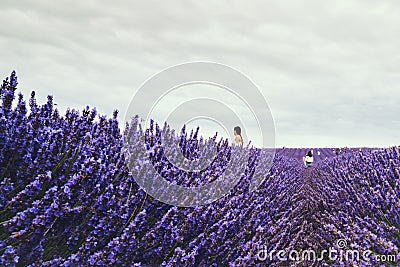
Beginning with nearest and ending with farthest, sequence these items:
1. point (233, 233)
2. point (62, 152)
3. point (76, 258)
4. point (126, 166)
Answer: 1. point (76, 258)
2. point (62, 152)
3. point (126, 166)
4. point (233, 233)

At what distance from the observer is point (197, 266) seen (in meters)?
2.29

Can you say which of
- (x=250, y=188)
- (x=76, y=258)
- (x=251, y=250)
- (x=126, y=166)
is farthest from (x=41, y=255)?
(x=250, y=188)

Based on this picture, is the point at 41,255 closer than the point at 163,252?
Yes

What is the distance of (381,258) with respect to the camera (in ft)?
9.21

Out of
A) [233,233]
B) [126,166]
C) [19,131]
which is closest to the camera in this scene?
[19,131]

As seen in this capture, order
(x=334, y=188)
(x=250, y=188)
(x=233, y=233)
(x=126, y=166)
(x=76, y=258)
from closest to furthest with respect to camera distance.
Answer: (x=76, y=258)
(x=126, y=166)
(x=233, y=233)
(x=250, y=188)
(x=334, y=188)

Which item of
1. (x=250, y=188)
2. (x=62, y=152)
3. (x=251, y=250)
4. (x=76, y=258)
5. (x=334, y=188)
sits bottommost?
(x=76, y=258)

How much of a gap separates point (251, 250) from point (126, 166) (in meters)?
0.83

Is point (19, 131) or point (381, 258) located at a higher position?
point (19, 131)

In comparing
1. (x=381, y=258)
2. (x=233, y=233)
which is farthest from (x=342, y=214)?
(x=233, y=233)

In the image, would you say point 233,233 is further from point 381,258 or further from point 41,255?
point 41,255

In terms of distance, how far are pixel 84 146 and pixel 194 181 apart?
29.0 inches

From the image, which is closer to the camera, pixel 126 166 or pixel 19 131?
pixel 19 131

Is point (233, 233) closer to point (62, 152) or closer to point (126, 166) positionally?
point (126, 166)
